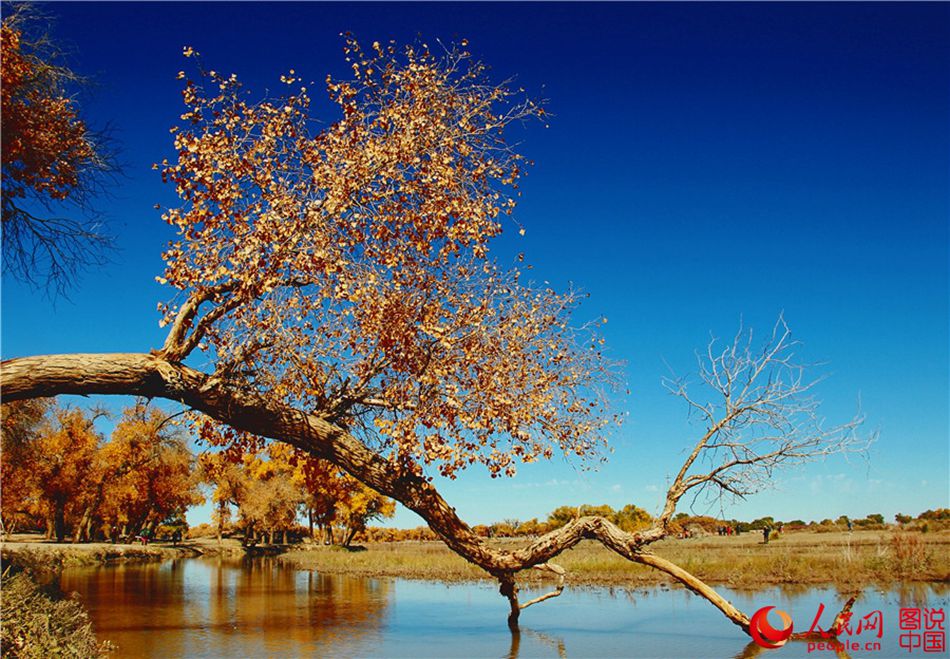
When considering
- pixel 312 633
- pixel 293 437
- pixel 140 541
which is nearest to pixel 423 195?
pixel 293 437

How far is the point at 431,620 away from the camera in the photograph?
17.7m

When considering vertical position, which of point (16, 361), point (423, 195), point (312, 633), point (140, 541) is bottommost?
point (140, 541)

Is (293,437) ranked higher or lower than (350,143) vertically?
lower

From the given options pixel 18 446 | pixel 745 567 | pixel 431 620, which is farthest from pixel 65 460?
pixel 745 567

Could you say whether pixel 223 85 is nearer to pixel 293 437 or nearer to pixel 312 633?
pixel 293 437

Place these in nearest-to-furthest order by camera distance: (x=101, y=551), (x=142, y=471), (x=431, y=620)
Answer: (x=431, y=620)
(x=101, y=551)
(x=142, y=471)

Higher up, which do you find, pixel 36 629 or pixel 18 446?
pixel 18 446

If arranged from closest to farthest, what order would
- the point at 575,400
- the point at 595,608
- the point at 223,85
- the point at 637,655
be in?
the point at 223,85 < the point at 575,400 < the point at 637,655 < the point at 595,608

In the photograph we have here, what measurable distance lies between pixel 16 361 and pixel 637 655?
421 inches

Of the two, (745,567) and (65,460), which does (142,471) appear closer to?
(65,460)

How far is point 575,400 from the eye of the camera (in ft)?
38.9

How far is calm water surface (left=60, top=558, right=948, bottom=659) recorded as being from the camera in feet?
44.0

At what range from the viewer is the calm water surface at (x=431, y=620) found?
13.4 meters

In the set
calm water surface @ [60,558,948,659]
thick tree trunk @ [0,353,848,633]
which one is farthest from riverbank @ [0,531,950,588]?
thick tree trunk @ [0,353,848,633]
